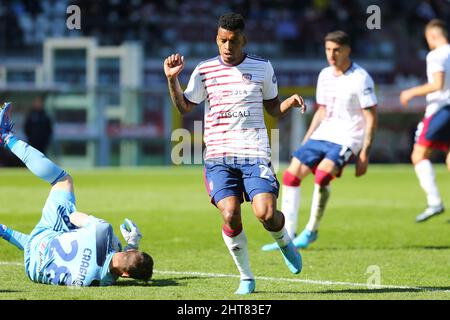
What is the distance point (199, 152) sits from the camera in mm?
29516

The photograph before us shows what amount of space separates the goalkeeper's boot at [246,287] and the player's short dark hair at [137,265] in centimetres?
72

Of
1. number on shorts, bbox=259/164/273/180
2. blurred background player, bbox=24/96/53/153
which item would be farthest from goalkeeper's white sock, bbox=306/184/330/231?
blurred background player, bbox=24/96/53/153

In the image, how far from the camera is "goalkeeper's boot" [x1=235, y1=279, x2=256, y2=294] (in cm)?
749

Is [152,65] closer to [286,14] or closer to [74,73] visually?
[74,73]

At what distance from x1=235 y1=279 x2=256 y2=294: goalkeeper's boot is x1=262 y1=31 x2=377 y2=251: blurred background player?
346 cm

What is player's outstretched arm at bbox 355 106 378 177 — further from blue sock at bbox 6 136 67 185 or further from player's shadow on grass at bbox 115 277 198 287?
blue sock at bbox 6 136 67 185

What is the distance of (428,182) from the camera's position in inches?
503

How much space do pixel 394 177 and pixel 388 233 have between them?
1295 cm

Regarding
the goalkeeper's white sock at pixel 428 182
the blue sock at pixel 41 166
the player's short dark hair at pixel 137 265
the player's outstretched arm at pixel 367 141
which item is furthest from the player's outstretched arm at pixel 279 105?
the goalkeeper's white sock at pixel 428 182

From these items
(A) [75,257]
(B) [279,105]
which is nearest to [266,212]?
(B) [279,105]

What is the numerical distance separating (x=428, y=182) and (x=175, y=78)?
19.9 feet

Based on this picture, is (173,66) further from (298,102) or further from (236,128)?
(298,102)

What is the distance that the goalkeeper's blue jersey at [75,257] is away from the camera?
7.75m

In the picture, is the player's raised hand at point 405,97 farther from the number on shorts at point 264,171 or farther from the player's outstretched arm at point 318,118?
the number on shorts at point 264,171
